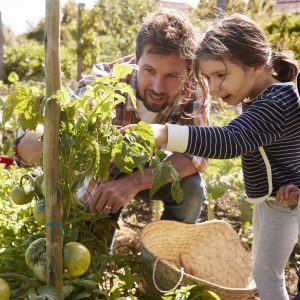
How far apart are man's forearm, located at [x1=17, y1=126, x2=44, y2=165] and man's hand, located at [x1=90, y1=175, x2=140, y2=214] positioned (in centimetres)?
25

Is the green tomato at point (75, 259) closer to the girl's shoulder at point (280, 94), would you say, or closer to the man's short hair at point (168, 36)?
the girl's shoulder at point (280, 94)

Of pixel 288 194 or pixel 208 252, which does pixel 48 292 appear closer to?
pixel 288 194

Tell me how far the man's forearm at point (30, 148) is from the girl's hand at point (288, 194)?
79 centimetres

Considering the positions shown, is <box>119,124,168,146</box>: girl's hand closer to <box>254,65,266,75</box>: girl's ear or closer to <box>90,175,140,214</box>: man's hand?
<box>254,65,266,75</box>: girl's ear

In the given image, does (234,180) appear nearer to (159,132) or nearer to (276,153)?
(276,153)

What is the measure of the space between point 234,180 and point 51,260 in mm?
1644

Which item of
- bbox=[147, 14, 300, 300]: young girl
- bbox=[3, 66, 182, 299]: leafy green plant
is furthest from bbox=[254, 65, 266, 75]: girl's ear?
bbox=[3, 66, 182, 299]: leafy green plant

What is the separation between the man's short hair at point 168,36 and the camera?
6.14ft

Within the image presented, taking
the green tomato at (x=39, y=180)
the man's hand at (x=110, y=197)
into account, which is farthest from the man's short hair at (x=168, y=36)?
the green tomato at (x=39, y=180)

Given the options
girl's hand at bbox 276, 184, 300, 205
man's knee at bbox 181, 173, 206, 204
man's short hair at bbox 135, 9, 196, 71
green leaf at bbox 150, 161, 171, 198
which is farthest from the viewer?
man's knee at bbox 181, 173, 206, 204

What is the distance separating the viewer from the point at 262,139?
1.37 meters

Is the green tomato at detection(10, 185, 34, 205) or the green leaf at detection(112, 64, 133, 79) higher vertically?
the green leaf at detection(112, 64, 133, 79)

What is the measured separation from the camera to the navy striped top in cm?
130

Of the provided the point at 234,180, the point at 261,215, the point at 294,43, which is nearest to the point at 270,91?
the point at 261,215
